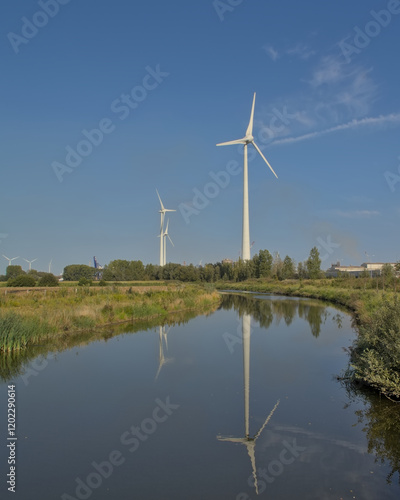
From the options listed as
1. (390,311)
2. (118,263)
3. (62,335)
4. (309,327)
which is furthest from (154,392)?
(118,263)

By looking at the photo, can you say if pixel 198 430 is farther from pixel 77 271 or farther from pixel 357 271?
pixel 357 271

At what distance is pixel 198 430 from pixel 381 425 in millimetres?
3497

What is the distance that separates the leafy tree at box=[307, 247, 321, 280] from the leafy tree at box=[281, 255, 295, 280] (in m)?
7.78

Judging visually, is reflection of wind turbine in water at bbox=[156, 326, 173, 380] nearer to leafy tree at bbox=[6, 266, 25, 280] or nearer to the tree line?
the tree line

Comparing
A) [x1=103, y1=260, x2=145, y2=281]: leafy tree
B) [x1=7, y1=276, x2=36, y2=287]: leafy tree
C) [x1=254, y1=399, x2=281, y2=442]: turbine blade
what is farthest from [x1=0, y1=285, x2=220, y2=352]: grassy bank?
[x1=103, y1=260, x2=145, y2=281]: leafy tree

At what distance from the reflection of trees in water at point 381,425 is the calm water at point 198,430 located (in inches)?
1.3

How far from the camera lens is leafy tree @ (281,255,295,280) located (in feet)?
270

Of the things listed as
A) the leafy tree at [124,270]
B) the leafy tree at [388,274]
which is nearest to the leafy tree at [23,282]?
the leafy tree at [388,274]

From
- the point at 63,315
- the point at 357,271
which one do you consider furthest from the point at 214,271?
the point at 63,315

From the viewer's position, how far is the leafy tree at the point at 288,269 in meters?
82.4

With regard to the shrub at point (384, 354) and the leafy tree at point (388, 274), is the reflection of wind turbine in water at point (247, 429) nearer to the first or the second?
the shrub at point (384, 354)

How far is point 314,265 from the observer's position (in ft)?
240

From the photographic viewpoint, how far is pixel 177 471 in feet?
20.8

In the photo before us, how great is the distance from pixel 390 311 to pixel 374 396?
6.68 ft
